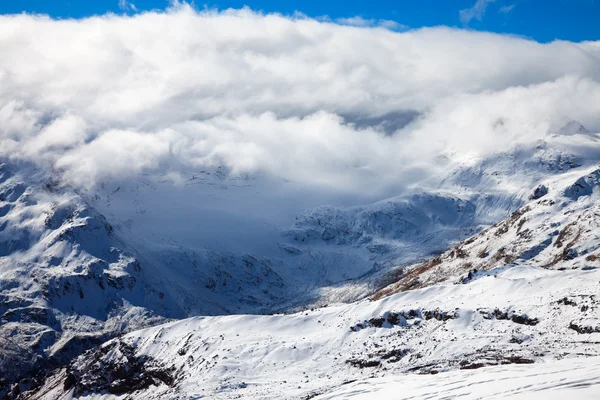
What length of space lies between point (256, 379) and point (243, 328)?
21.7m

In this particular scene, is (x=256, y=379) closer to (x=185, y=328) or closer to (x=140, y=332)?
(x=185, y=328)

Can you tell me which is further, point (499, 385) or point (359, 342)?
point (359, 342)

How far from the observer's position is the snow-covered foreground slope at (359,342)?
7725 centimetres

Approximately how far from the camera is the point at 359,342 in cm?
9244

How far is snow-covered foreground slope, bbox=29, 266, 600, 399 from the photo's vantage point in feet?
253

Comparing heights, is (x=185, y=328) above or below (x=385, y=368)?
above

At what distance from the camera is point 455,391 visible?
45.8m

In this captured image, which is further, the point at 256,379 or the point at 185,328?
the point at 185,328

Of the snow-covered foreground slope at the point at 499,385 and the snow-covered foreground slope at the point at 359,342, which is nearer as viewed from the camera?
the snow-covered foreground slope at the point at 499,385

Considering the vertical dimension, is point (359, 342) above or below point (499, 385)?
below

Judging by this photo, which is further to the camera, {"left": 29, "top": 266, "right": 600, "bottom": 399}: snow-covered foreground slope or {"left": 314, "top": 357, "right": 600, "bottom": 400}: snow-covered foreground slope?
{"left": 29, "top": 266, "right": 600, "bottom": 399}: snow-covered foreground slope

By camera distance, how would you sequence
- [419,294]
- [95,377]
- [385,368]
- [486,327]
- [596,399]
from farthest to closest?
1. [95,377]
2. [419,294]
3. [486,327]
4. [385,368]
5. [596,399]

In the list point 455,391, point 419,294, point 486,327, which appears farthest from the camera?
point 419,294

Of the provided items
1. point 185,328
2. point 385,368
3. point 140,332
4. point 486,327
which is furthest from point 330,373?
point 140,332
